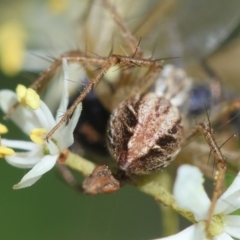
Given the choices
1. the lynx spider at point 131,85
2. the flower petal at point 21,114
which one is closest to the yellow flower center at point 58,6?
the lynx spider at point 131,85

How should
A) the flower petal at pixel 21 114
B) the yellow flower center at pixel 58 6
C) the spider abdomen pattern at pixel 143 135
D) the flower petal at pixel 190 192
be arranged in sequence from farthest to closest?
1. the yellow flower center at pixel 58 6
2. the flower petal at pixel 21 114
3. the spider abdomen pattern at pixel 143 135
4. the flower petal at pixel 190 192

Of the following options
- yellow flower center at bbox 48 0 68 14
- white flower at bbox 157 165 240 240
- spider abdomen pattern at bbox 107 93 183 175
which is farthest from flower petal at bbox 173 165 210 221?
yellow flower center at bbox 48 0 68 14

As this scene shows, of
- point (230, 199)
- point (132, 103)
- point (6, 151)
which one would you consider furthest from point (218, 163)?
point (6, 151)

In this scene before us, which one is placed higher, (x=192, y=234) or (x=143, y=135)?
(x=143, y=135)

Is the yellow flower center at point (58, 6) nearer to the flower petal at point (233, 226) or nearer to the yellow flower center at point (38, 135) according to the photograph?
the yellow flower center at point (38, 135)

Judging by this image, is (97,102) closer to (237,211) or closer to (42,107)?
(42,107)

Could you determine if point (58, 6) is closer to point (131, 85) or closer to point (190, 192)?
point (131, 85)

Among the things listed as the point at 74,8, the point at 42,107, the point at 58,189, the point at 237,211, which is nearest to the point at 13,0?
the point at 74,8
